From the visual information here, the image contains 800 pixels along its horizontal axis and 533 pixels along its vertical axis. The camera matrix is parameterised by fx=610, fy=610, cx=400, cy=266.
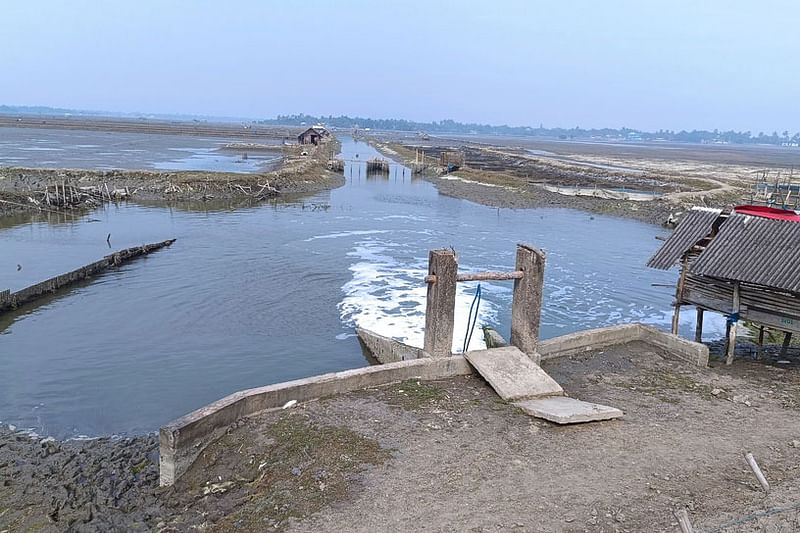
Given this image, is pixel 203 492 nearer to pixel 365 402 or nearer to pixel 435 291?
pixel 365 402

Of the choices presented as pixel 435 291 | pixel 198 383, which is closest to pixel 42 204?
pixel 198 383

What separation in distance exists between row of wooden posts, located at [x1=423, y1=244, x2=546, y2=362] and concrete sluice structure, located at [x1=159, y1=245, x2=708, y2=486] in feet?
0.05

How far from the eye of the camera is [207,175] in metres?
46.3

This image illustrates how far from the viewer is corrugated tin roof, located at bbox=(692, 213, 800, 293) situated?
1080 centimetres

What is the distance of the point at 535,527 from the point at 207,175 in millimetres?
44153

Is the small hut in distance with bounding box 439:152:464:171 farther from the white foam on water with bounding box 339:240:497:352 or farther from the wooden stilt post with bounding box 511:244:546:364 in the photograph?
the wooden stilt post with bounding box 511:244:546:364

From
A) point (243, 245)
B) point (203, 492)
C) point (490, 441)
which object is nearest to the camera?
point (203, 492)

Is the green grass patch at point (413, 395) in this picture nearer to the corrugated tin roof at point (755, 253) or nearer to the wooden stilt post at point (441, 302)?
the wooden stilt post at point (441, 302)

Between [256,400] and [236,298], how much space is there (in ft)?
37.8

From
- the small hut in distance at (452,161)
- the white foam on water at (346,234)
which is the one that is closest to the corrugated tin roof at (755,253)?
the white foam on water at (346,234)

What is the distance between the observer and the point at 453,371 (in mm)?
10586

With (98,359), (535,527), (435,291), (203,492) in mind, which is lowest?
(98,359)

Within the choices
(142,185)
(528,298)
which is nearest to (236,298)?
(528,298)

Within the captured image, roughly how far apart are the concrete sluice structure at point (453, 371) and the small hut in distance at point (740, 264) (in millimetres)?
1090
